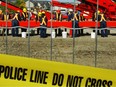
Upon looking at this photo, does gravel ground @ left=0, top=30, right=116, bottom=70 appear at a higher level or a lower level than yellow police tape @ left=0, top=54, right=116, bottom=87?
lower

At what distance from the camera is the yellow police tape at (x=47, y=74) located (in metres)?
5.95

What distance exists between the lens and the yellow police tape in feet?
19.5

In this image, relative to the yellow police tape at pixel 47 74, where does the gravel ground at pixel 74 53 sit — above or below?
below

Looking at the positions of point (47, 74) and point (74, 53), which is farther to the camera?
point (74, 53)

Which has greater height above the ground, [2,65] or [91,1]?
[91,1]

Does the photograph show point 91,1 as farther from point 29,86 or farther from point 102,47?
point 29,86

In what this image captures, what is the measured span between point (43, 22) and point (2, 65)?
1499cm

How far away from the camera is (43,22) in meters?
21.1

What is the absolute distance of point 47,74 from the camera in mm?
6148

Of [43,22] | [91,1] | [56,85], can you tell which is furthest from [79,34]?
[56,85]

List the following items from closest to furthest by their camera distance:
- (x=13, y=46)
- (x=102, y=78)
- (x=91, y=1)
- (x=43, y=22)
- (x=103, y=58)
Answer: (x=102, y=78) → (x=103, y=58) → (x=13, y=46) → (x=43, y=22) → (x=91, y=1)

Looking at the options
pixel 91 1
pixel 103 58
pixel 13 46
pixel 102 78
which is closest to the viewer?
pixel 102 78

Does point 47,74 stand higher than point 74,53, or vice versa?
point 47,74

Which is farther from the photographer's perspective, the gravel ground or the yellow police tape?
the gravel ground
